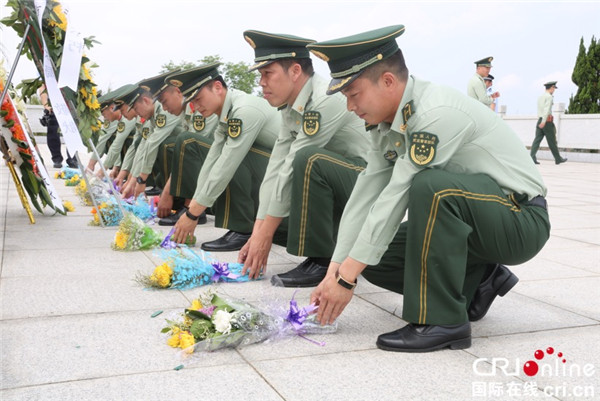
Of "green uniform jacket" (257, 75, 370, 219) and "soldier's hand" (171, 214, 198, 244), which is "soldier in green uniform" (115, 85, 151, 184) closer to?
"soldier's hand" (171, 214, 198, 244)

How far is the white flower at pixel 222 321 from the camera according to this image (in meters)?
2.61

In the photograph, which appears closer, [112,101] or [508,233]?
[508,233]

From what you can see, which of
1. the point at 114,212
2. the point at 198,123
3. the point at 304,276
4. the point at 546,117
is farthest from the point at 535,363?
the point at 546,117

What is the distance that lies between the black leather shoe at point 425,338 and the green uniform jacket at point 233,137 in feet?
6.78

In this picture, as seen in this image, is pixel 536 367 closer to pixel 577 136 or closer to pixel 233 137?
pixel 233 137

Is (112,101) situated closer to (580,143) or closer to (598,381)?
(598,381)

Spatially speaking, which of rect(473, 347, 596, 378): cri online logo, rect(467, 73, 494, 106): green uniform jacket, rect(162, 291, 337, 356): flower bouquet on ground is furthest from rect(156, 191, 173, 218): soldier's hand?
rect(467, 73, 494, 106): green uniform jacket

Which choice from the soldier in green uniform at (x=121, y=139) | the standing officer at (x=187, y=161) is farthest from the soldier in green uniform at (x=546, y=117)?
the standing officer at (x=187, y=161)

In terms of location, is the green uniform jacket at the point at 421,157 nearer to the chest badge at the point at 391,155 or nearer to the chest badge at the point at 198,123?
the chest badge at the point at 391,155

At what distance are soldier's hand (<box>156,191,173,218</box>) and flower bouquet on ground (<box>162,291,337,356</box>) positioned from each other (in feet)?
10.3

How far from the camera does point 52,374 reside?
91.8 inches

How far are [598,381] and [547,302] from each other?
1.19 meters

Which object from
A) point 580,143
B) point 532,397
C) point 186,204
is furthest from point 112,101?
point 580,143

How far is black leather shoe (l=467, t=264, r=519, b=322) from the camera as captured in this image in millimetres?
3098
